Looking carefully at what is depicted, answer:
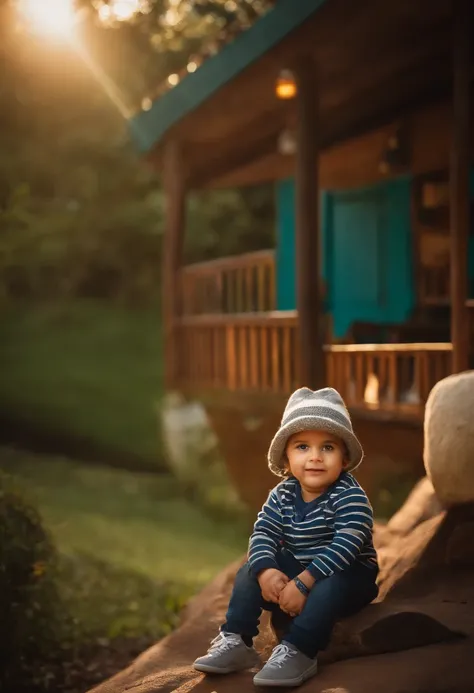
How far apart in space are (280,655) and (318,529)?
613 millimetres

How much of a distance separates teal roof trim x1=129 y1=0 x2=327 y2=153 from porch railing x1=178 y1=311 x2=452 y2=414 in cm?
238

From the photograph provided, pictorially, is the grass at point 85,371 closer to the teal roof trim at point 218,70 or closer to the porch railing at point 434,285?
the porch railing at point 434,285

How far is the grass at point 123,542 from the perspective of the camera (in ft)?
29.7

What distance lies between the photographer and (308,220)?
33.1 ft

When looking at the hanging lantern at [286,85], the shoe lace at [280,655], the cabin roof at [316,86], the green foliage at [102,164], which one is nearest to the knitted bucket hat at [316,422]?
the shoe lace at [280,655]

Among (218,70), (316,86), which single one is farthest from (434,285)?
(218,70)

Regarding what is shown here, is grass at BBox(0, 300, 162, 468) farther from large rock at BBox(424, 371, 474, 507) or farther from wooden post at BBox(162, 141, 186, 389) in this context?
large rock at BBox(424, 371, 474, 507)

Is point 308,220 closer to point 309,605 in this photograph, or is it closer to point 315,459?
point 315,459

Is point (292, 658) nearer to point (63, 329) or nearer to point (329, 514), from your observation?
point (329, 514)

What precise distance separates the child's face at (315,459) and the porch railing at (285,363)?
4185 mm

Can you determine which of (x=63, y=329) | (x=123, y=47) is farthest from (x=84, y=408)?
(x=123, y=47)

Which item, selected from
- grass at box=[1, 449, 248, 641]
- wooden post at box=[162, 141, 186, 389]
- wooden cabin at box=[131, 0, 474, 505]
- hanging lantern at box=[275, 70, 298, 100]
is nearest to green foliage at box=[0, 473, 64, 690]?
grass at box=[1, 449, 248, 641]

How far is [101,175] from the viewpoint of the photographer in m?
23.2

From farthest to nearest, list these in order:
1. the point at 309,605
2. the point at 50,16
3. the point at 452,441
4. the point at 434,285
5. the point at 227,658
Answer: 1. the point at 50,16
2. the point at 434,285
3. the point at 452,441
4. the point at 227,658
5. the point at 309,605
